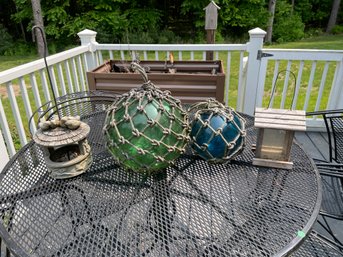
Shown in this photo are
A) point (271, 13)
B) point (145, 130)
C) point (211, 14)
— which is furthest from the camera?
point (271, 13)

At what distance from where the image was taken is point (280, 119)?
1.02 metres

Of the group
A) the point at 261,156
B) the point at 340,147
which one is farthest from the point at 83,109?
the point at 340,147

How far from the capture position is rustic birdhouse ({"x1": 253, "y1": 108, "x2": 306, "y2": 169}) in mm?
1004

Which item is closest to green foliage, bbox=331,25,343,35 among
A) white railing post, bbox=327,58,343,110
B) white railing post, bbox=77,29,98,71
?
white railing post, bbox=327,58,343,110

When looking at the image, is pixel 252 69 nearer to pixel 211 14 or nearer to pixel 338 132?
pixel 211 14

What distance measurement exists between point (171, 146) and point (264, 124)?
1.23 ft

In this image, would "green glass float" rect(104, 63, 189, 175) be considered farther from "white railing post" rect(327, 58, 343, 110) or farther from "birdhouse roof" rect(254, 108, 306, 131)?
"white railing post" rect(327, 58, 343, 110)

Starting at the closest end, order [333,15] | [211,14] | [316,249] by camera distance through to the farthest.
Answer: [316,249], [211,14], [333,15]

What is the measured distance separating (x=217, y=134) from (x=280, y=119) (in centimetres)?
26

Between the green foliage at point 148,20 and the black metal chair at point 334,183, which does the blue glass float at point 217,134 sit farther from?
the green foliage at point 148,20

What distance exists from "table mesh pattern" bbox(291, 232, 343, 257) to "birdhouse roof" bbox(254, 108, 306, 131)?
0.68 metres

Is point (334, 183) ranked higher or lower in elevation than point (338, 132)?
lower

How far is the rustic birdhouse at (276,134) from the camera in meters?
1.00

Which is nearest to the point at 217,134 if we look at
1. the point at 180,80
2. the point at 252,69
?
the point at 180,80
